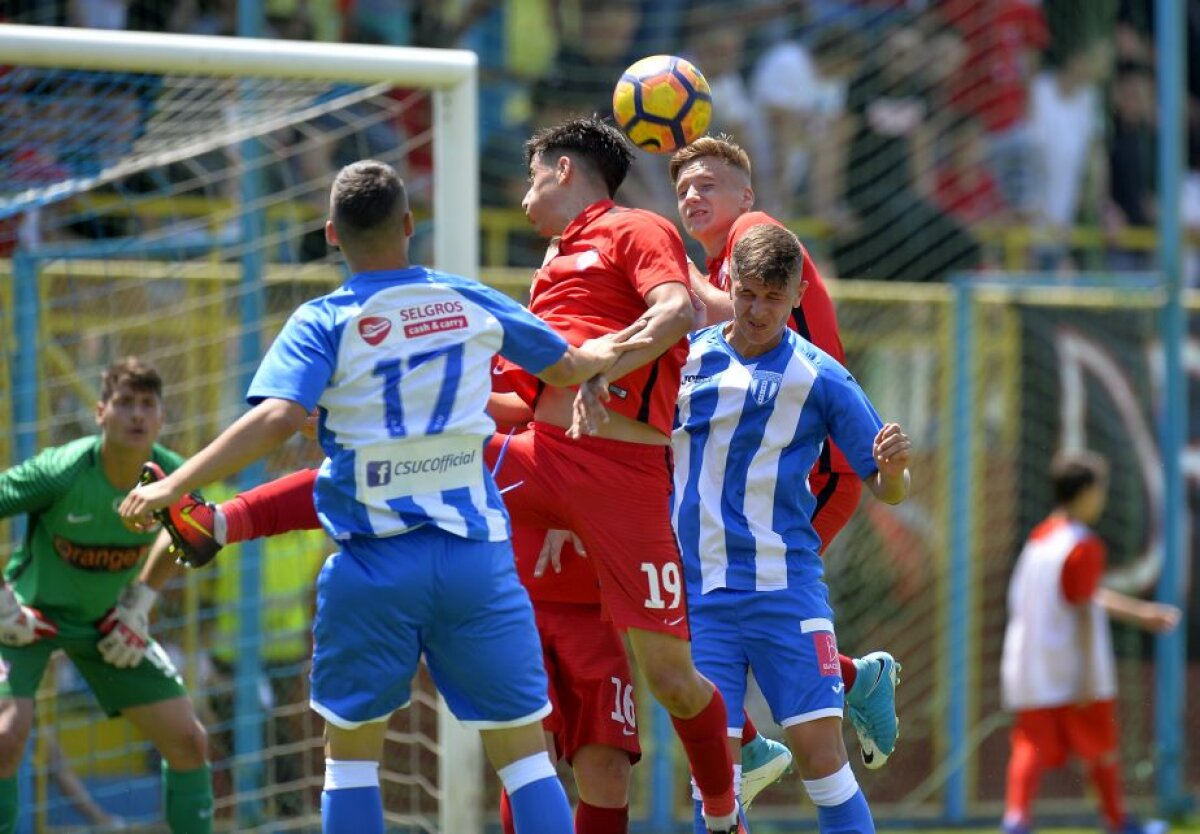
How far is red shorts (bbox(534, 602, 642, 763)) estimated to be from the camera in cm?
623

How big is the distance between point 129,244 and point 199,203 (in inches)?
59.6

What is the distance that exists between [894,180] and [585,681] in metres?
7.51

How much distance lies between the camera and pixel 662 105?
620 cm

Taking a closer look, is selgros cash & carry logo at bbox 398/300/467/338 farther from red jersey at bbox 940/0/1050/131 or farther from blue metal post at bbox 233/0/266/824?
red jersey at bbox 940/0/1050/131

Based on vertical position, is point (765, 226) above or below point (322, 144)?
below

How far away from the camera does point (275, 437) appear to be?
4.88m

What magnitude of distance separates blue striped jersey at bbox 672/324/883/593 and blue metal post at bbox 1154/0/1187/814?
21.3ft

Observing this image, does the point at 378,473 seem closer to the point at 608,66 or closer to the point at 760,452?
the point at 760,452

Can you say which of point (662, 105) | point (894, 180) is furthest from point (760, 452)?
point (894, 180)

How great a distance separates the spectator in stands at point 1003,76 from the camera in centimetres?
1317

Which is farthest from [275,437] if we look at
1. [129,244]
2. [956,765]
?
[956,765]

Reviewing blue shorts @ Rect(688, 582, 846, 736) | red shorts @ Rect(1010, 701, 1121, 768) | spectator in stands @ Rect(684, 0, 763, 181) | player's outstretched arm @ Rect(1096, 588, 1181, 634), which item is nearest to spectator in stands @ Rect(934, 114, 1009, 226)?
spectator in stands @ Rect(684, 0, 763, 181)

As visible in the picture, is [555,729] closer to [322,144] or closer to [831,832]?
[831,832]

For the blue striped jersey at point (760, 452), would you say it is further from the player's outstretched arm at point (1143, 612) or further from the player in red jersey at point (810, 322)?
the player's outstretched arm at point (1143, 612)
